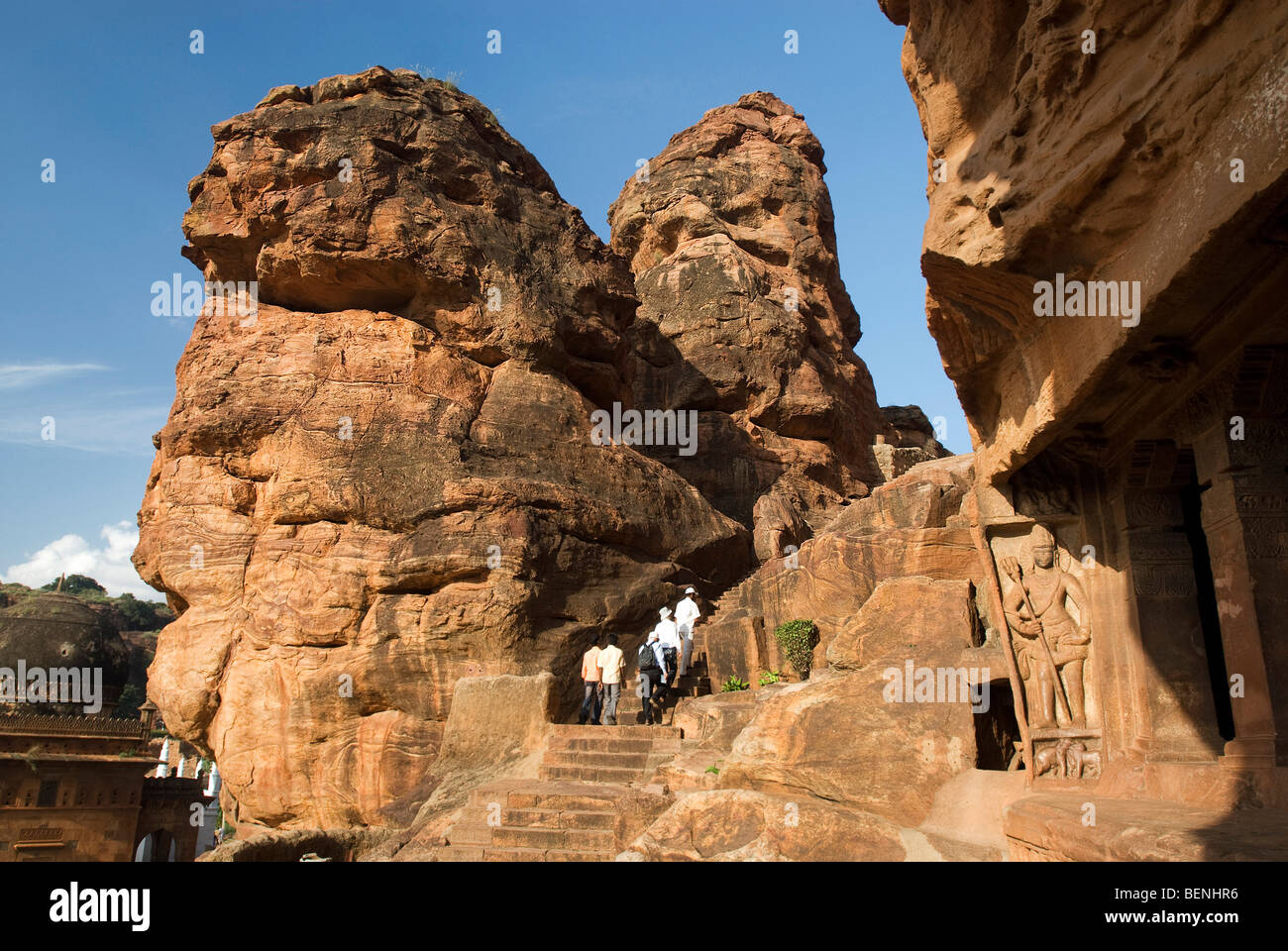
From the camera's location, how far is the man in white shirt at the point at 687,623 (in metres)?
14.1

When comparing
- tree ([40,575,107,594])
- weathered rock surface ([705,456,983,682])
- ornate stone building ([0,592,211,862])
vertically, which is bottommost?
ornate stone building ([0,592,211,862])

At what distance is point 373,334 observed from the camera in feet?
60.3

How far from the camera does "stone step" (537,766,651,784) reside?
10586mm

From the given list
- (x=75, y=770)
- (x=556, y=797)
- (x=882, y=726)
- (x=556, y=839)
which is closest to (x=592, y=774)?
(x=556, y=797)

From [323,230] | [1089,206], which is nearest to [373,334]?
[323,230]

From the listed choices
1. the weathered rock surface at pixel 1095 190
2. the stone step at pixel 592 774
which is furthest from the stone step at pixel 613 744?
the weathered rock surface at pixel 1095 190

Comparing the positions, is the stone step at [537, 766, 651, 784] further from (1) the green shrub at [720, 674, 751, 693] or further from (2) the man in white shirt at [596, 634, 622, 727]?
(1) the green shrub at [720, 674, 751, 693]

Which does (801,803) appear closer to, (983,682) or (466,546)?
(983,682)

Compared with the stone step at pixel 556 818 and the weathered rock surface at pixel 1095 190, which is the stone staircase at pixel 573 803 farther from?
the weathered rock surface at pixel 1095 190

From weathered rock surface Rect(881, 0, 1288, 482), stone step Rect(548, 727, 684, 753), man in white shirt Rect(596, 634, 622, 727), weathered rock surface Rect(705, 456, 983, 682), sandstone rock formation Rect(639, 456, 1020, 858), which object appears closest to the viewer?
weathered rock surface Rect(881, 0, 1288, 482)

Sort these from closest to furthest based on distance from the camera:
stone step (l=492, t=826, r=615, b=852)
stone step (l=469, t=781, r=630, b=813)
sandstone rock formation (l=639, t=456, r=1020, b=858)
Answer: sandstone rock formation (l=639, t=456, r=1020, b=858)
stone step (l=492, t=826, r=615, b=852)
stone step (l=469, t=781, r=630, b=813)

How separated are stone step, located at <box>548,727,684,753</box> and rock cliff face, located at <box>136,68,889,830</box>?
1748 mm

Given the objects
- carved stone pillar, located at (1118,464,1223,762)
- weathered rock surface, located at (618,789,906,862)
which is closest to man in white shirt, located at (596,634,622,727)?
weathered rock surface, located at (618,789,906,862)

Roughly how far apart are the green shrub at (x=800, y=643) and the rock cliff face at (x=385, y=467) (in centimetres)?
371
